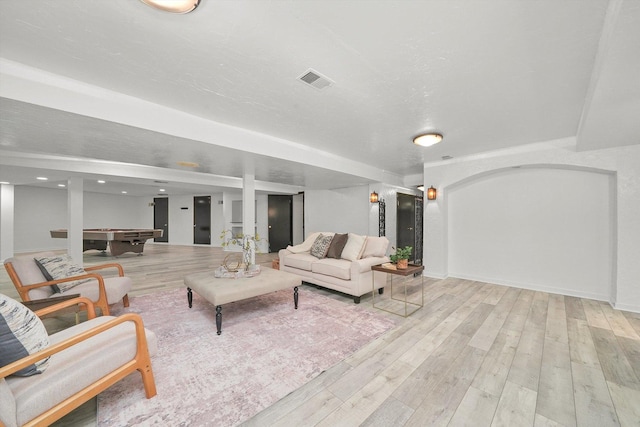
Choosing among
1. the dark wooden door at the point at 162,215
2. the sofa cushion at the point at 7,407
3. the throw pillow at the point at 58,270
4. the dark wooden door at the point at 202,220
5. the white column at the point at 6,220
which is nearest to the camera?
the sofa cushion at the point at 7,407

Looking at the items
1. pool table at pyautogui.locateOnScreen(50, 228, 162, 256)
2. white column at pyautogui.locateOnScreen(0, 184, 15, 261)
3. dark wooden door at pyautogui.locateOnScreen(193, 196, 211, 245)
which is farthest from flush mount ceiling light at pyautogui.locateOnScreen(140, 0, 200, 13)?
dark wooden door at pyautogui.locateOnScreen(193, 196, 211, 245)

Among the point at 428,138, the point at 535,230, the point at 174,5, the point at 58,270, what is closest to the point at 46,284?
the point at 58,270

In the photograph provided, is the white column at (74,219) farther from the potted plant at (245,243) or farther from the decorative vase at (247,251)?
the decorative vase at (247,251)

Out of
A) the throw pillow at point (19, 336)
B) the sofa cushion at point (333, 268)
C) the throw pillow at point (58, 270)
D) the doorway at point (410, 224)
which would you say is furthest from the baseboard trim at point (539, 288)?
the throw pillow at point (58, 270)

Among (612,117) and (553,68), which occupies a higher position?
(553,68)

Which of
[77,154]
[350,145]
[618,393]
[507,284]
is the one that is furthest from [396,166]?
[77,154]

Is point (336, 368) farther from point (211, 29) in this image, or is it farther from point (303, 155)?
point (303, 155)

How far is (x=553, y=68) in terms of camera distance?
2008 millimetres

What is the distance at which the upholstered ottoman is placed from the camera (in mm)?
2598

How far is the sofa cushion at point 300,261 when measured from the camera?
4.24 metres

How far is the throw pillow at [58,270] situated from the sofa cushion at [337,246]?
337 centimetres

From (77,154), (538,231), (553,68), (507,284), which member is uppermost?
(553,68)

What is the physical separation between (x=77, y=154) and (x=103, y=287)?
2.55 m

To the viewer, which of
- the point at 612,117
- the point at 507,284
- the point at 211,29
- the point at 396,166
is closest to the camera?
the point at 211,29
